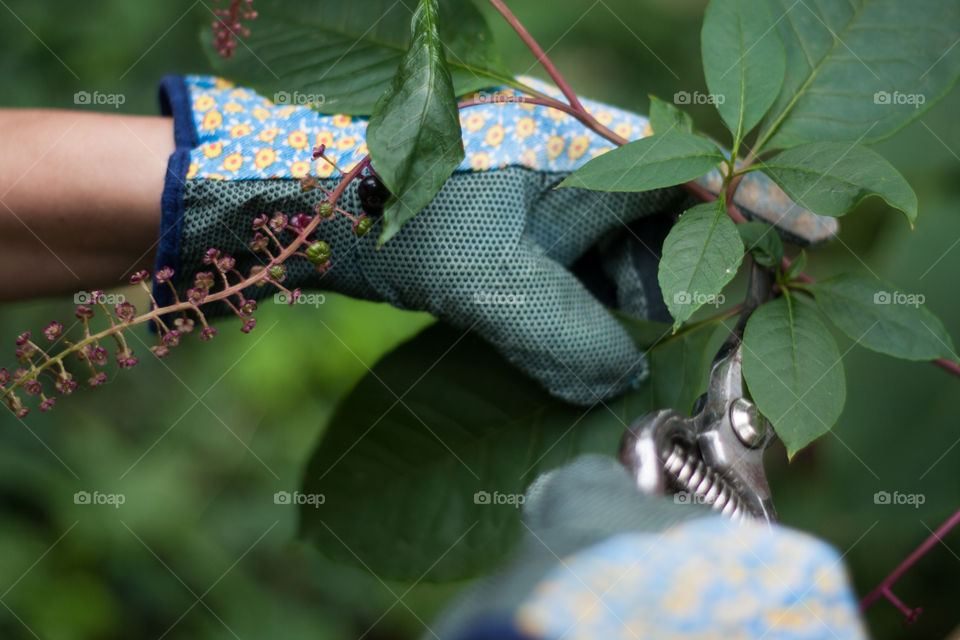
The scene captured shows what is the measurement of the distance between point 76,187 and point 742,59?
0.64 m

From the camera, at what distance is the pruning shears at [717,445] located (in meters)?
0.56

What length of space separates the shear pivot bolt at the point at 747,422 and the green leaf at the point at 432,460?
246mm

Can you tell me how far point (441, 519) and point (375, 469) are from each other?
9 cm

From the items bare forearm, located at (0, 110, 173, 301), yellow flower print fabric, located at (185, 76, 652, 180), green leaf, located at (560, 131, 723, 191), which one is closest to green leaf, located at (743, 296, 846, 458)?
green leaf, located at (560, 131, 723, 191)

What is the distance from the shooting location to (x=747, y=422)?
64 centimetres
